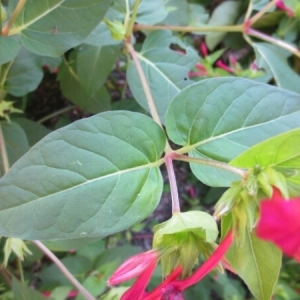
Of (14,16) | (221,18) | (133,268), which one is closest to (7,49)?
(14,16)

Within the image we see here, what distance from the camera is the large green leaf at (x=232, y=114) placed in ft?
1.38

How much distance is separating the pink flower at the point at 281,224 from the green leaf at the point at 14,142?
0.45 meters

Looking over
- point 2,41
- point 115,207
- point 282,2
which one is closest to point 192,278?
point 115,207

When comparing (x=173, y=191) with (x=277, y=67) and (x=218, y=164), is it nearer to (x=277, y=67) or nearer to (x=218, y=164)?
(x=218, y=164)

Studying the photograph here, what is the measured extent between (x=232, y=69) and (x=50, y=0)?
48 centimetres

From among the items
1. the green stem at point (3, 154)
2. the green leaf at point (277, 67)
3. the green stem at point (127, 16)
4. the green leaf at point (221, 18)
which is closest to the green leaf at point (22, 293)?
the green stem at point (3, 154)

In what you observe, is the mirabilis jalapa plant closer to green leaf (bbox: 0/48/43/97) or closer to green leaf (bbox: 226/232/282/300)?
green leaf (bbox: 226/232/282/300)

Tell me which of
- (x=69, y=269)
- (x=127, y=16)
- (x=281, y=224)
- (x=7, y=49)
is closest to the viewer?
(x=281, y=224)

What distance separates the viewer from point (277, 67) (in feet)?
2.46

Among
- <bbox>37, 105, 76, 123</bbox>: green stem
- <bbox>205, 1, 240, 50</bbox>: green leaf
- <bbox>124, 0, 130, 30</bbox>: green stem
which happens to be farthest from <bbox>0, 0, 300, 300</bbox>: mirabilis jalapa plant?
<bbox>205, 1, 240, 50</bbox>: green leaf

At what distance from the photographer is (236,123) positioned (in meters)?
0.43

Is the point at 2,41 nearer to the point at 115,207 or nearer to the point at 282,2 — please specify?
the point at 115,207

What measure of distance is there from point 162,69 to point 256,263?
339mm

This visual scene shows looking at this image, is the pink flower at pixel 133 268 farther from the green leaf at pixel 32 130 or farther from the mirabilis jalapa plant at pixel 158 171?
the green leaf at pixel 32 130
